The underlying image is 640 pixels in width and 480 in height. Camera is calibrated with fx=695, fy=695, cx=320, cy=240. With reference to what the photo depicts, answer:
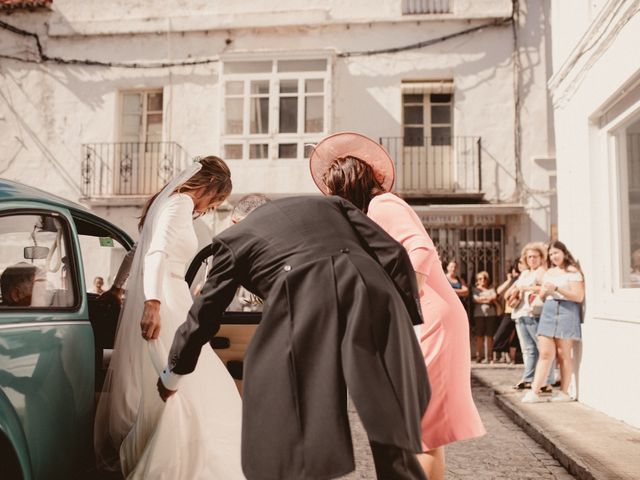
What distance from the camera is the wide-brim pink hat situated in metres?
3.33

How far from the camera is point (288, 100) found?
17391mm

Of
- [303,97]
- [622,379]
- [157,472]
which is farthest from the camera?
[303,97]

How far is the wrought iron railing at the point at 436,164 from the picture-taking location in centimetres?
1678

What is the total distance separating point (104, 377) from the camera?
169 inches

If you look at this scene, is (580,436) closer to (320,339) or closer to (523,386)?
(523,386)

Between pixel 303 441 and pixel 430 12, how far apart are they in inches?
653

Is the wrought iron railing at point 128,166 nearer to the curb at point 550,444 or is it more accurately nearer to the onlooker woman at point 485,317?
the onlooker woman at point 485,317

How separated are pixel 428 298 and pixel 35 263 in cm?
200

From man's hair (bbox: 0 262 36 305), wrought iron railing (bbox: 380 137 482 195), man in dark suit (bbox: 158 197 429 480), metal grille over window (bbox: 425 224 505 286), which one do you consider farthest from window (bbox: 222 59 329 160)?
man in dark suit (bbox: 158 197 429 480)

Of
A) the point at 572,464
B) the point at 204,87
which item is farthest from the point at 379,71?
the point at 572,464

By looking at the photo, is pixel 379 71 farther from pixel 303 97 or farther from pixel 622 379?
pixel 622 379

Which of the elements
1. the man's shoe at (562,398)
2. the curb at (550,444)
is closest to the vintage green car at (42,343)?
the curb at (550,444)

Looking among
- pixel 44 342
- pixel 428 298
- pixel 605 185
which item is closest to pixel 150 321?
pixel 44 342

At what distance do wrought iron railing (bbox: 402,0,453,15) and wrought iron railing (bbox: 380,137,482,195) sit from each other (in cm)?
318
